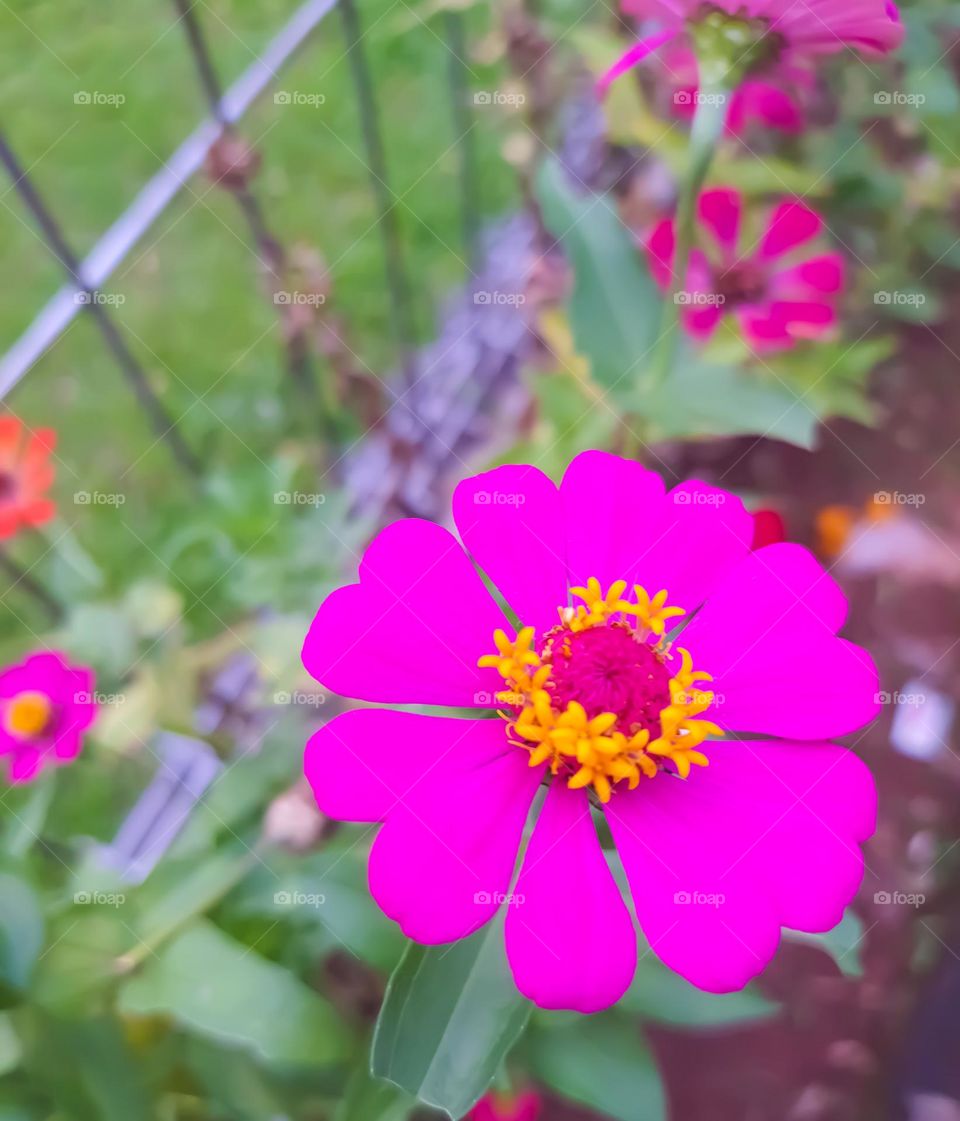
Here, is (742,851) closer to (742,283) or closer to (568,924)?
(568,924)

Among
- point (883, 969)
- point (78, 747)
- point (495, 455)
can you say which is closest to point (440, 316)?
point (495, 455)

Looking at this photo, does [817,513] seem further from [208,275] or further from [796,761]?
[208,275]

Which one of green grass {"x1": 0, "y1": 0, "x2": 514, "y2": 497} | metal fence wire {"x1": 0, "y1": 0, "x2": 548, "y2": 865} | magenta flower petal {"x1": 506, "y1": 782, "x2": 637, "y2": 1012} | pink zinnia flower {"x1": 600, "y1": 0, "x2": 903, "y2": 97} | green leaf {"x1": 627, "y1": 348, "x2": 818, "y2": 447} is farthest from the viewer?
green grass {"x1": 0, "y1": 0, "x2": 514, "y2": 497}

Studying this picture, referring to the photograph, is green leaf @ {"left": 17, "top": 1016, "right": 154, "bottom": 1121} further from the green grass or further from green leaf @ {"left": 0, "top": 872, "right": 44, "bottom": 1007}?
the green grass

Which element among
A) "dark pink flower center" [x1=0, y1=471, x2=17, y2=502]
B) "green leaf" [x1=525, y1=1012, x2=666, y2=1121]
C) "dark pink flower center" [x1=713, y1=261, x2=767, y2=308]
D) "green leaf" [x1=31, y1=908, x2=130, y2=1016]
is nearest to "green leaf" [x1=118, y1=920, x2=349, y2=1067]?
"green leaf" [x1=31, y1=908, x2=130, y2=1016]

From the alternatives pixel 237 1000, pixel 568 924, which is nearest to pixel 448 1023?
pixel 568 924

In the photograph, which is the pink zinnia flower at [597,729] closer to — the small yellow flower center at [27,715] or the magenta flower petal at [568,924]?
the magenta flower petal at [568,924]
